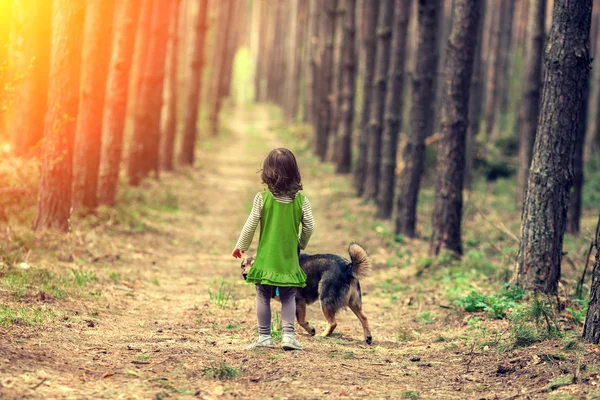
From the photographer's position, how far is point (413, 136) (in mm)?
13219

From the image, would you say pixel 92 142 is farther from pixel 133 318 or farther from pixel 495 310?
pixel 495 310

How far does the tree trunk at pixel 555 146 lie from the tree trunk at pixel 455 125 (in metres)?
2.83

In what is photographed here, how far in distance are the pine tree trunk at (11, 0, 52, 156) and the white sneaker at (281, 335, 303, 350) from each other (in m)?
9.69

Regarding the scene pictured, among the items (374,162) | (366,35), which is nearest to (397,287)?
(374,162)

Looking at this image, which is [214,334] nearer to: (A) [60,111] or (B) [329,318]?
(B) [329,318]

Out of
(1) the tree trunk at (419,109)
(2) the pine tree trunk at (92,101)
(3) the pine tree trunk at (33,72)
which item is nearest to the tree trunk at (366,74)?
(1) the tree trunk at (419,109)

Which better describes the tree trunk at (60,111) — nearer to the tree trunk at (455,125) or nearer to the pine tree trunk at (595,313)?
the tree trunk at (455,125)

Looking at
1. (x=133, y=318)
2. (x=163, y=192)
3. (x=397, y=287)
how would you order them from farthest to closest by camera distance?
1. (x=163, y=192)
2. (x=397, y=287)
3. (x=133, y=318)

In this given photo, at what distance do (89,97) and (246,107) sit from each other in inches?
2260

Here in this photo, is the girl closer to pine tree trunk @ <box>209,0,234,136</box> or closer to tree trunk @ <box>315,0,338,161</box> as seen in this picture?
tree trunk @ <box>315,0,338,161</box>

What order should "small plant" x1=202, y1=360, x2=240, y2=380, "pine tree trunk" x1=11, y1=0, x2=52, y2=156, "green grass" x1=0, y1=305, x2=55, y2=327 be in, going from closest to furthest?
1. "small plant" x1=202, y1=360, x2=240, y2=380
2. "green grass" x1=0, y1=305, x2=55, y2=327
3. "pine tree trunk" x1=11, y1=0, x2=52, y2=156

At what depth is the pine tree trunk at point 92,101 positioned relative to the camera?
453 inches

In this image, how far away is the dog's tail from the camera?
22.3ft

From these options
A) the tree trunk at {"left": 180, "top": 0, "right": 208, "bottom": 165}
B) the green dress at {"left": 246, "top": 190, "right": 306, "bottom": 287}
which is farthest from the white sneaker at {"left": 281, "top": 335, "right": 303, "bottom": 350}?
the tree trunk at {"left": 180, "top": 0, "right": 208, "bottom": 165}
